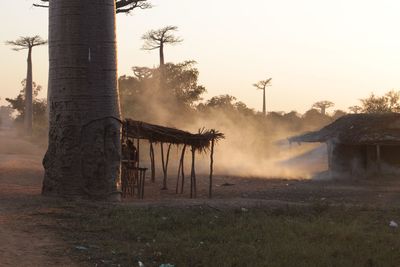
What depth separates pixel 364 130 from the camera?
72.8 feet

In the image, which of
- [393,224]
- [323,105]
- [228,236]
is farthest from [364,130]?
[323,105]

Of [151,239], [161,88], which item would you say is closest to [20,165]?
[151,239]

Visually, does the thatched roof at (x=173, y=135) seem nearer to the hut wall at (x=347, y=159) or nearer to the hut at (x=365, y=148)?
the hut at (x=365, y=148)

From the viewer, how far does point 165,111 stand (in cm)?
4281

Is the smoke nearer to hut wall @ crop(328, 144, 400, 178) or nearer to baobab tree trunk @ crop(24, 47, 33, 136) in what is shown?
hut wall @ crop(328, 144, 400, 178)

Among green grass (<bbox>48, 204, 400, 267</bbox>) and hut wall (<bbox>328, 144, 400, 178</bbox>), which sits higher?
hut wall (<bbox>328, 144, 400, 178</bbox>)

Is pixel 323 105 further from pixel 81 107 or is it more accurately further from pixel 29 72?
pixel 81 107

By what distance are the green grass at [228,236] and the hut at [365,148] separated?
38.9ft

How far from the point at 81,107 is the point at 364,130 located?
1412cm

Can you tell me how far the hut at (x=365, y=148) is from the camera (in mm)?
21703

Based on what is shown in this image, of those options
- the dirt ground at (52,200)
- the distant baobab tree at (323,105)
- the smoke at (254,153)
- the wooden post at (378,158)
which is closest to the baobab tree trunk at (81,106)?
the dirt ground at (52,200)

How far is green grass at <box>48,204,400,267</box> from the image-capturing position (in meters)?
6.65

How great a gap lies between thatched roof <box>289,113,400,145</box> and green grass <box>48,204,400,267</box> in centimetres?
1158

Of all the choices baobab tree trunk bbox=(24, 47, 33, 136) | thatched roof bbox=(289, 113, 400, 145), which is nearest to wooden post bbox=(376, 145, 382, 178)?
thatched roof bbox=(289, 113, 400, 145)
